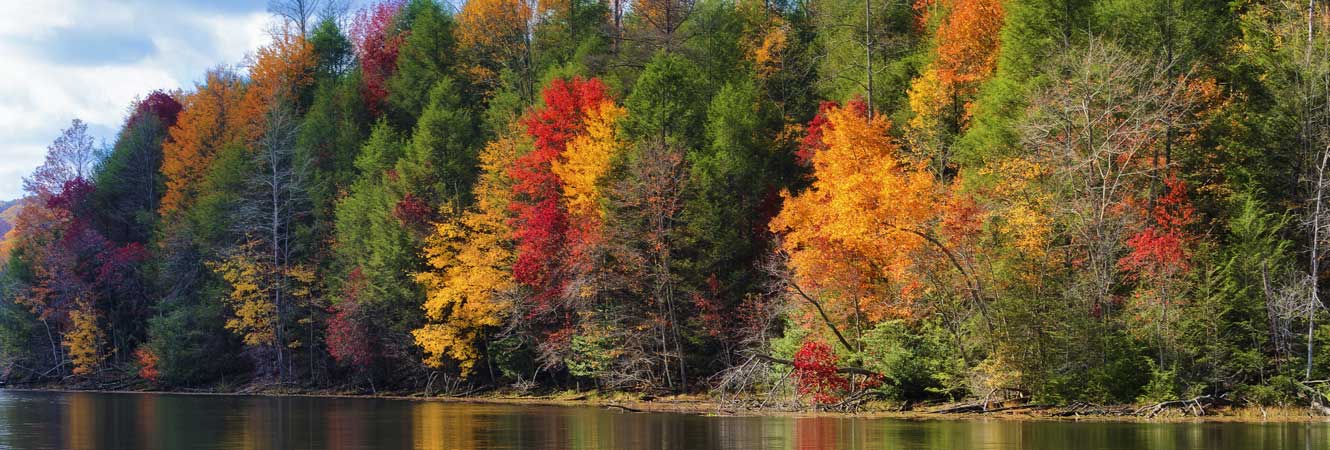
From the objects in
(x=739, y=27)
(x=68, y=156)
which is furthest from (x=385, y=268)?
(x=68, y=156)

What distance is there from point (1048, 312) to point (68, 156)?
85.3 m

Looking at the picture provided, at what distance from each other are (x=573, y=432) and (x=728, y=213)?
71.2 feet

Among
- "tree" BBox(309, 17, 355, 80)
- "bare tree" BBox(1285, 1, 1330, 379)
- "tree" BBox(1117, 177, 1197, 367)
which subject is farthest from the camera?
"tree" BBox(309, 17, 355, 80)

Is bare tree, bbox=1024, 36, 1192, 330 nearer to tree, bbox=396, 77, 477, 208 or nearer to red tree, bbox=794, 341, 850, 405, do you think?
red tree, bbox=794, 341, 850, 405

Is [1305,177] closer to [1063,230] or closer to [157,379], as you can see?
[1063,230]

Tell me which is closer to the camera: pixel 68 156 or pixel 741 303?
pixel 741 303

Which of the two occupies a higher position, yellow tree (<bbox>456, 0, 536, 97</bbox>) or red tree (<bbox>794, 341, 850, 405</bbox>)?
yellow tree (<bbox>456, 0, 536, 97</bbox>)

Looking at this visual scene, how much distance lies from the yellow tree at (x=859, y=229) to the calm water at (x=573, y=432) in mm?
6944

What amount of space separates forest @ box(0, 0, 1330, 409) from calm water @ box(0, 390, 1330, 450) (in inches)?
203

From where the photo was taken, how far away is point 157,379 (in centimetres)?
7369

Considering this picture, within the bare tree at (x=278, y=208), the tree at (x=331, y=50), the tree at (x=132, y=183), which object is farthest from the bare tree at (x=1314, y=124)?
the tree at (x=132, y=183)

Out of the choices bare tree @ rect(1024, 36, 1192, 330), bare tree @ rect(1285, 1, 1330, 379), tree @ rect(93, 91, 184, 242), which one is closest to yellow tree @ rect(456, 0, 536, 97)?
tree @ rect(93, 91, 184, 242)

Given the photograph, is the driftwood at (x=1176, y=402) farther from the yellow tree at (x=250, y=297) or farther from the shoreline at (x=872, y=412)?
the yellow tree at (x=250, y=297)

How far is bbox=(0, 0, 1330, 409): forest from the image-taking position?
3684 cm
